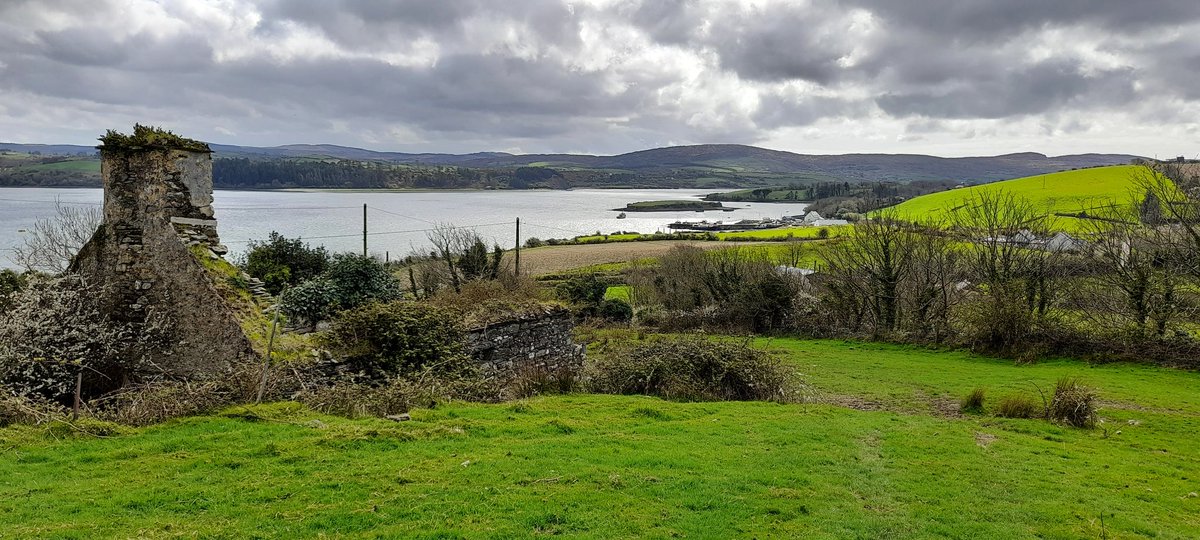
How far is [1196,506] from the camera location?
8914mm

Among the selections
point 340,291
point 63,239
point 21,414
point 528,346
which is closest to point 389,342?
point 340,291

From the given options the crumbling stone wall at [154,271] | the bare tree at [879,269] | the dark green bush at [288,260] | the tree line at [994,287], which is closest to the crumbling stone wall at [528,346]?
the crumbling stone wall at [154,271]

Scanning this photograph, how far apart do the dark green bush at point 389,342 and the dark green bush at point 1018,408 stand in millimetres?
12943

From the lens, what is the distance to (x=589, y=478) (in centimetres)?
842

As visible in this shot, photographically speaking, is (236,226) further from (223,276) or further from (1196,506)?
(1196,506)

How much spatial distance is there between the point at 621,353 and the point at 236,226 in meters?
68.6

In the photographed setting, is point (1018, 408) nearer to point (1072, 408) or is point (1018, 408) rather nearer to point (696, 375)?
point (1072, 408)

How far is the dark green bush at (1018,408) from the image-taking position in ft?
50.7

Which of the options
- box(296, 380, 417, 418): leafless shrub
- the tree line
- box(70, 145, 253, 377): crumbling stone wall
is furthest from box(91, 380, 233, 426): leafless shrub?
the tree line

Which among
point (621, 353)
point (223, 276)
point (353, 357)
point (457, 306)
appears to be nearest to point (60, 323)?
point (223, 276)

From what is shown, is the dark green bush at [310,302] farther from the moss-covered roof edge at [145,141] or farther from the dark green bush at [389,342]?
the moss-covered roof edge at [145,141]

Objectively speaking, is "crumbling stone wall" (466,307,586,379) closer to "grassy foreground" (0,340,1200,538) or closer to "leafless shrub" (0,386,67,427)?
"grassy foreground" (0,340,1200,538)

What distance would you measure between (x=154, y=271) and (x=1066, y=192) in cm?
8868

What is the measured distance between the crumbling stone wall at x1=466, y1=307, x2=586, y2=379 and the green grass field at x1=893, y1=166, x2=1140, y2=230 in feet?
171
